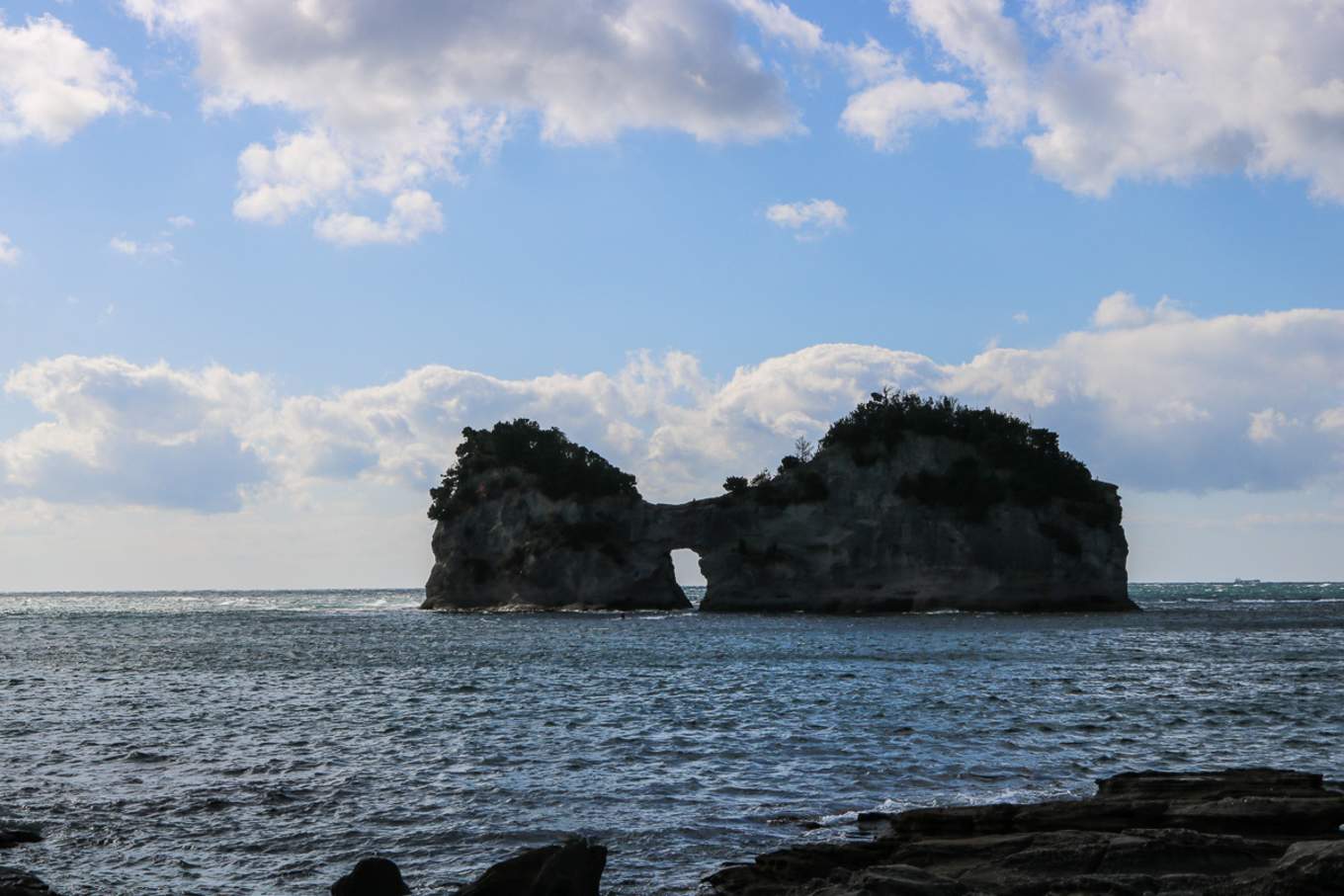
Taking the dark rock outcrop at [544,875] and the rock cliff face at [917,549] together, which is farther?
the rock cliff face at [917,549]

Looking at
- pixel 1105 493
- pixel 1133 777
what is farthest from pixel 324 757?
pixel 1105 493

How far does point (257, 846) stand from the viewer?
1817 centimetres

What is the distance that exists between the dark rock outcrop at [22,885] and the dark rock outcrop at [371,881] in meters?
3.40

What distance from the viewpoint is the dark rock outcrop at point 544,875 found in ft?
43.7

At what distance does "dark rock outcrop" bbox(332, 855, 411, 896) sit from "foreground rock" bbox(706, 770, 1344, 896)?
4.01 m

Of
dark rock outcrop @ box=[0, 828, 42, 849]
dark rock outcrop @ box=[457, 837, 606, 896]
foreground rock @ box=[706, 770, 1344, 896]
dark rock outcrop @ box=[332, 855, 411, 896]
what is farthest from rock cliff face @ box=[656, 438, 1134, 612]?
dark rock outcrop @ box=[457, 837, 606, 896]

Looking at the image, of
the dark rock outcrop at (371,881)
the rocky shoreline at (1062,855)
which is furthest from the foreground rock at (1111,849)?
the dark rock outcrop at (371,881)

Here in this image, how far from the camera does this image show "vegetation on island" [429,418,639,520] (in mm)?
112938

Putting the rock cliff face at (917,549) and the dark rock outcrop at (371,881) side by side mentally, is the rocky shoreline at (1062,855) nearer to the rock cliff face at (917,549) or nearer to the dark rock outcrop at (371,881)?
the dark rock outcrop at (371,881)

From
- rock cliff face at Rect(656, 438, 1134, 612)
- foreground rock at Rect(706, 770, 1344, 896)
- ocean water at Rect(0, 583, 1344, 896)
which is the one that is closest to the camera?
foreground rock at Rect(706, 770, 1344, 896)

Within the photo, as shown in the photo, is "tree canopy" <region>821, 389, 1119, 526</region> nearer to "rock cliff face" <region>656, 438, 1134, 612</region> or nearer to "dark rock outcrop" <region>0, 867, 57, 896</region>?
"rock cliff face" <region>656, 438, 1134, 612</region>

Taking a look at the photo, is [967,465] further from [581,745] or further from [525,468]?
[581,745]

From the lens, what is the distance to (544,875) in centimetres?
1332

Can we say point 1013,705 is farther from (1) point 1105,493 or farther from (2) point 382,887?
(1) point 1105,493
